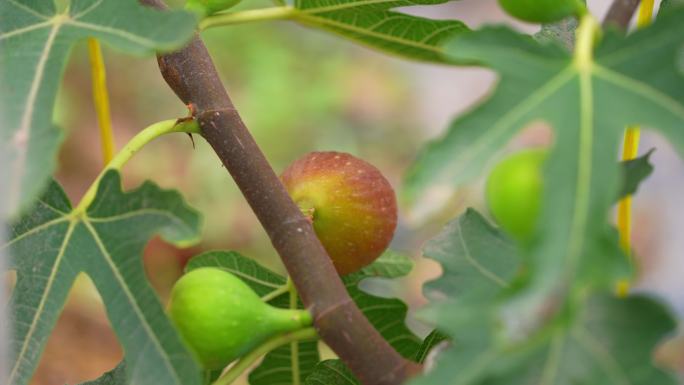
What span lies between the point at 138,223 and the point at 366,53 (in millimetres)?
4448

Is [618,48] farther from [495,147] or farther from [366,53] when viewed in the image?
[366,53]

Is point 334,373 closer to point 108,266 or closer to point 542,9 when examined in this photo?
point 108,266

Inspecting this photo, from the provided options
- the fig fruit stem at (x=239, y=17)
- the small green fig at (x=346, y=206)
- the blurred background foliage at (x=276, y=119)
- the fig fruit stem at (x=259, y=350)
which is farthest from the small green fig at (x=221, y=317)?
the blurred background foliage at (x=276, y=119)

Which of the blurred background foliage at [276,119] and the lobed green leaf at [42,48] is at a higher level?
the lobed green leaf at [42,48]

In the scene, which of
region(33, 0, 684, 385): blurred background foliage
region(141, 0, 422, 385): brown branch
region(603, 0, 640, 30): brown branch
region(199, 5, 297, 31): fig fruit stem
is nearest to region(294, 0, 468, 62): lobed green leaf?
region(199, 5, 297, 31): fig fruit stem

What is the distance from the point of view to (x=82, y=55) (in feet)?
14.8

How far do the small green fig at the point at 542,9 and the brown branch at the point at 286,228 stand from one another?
220 millimetres

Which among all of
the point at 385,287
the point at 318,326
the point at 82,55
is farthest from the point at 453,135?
the point at 82,55

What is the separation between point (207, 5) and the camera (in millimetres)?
822

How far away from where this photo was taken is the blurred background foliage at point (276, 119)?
3.93m

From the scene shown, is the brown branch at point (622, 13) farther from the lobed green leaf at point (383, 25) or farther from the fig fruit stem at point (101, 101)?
the fig fruit stem at point (101, 101)

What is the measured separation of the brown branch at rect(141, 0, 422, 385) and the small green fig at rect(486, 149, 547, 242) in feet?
0.59

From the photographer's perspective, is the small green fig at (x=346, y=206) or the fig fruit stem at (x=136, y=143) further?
the small green fig at (x=346, y=206)

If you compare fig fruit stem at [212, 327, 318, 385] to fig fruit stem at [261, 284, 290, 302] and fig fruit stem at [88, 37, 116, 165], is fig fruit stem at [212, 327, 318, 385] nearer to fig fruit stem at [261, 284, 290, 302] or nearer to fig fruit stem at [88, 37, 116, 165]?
fig fruit stem at [261, 284, 290, 302]
